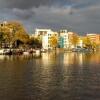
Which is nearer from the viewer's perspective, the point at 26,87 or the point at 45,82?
the point at 26,87

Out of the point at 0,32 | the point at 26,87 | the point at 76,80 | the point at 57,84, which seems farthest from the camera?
the point at 0,32

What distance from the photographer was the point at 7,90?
46.5 meters

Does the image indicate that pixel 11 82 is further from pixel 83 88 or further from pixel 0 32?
pixel 0 32

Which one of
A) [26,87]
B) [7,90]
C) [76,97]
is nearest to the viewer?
[76,97]

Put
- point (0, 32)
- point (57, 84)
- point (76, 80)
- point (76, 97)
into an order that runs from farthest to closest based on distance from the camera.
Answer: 1. point (0, 32)
2. point (76, 80)
3. point (57, 84)
4. point (76, 97)

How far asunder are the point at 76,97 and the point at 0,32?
142307 millimetres

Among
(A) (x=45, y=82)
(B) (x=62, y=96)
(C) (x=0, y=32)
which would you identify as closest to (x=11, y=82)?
(A) (x=45, y=82)

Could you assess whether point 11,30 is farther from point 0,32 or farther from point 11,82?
point 11,82

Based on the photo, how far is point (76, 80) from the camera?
58.4 m

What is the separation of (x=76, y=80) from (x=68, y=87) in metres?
8.57

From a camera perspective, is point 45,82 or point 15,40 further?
point 15,40

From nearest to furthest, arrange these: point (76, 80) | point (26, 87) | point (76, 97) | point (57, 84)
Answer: point (76, 97)
point (26, 87)
point (57, 84)
point (76, 80)

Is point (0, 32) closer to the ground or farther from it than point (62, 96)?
farther from it

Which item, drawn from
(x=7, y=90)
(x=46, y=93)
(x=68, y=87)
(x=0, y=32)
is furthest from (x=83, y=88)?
(x=0, y=32)
